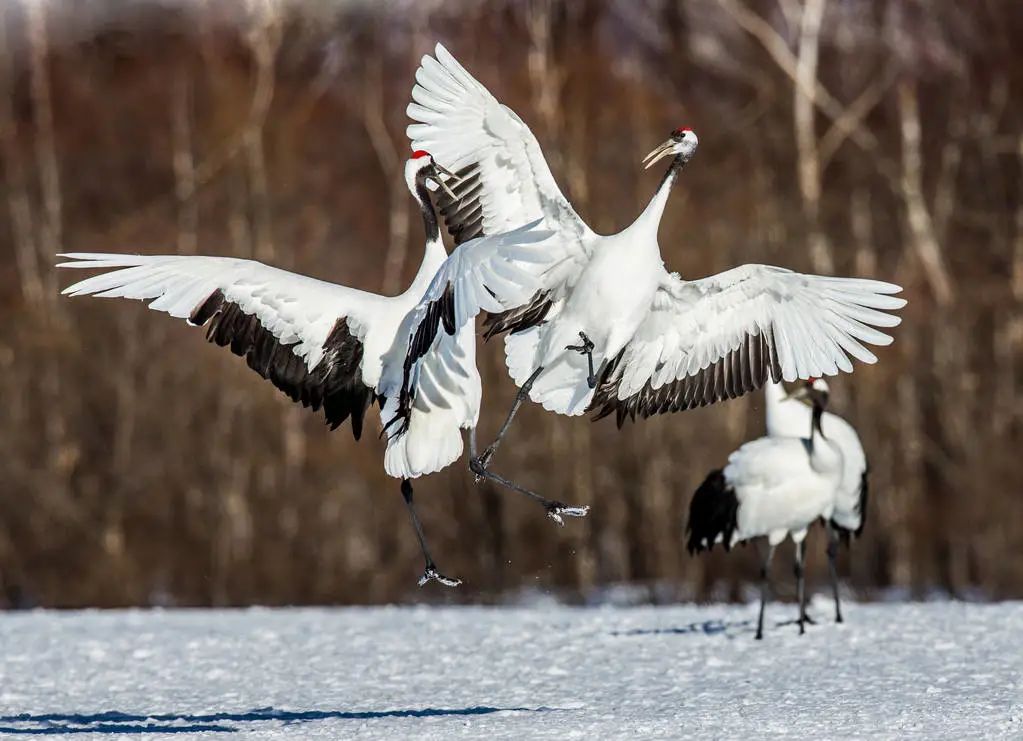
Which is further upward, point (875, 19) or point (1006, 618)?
point (875, 19)

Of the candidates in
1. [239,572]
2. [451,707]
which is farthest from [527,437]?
[451,707]

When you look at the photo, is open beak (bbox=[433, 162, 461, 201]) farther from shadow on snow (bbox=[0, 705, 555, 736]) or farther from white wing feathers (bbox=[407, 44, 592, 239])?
shadow on snow (bbox=[0, 705, 555, 736])

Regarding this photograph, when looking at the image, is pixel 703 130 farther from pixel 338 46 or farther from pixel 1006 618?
pixel 1006 618

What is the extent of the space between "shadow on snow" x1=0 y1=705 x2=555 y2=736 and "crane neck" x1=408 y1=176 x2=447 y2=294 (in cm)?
181

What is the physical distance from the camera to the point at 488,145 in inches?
332

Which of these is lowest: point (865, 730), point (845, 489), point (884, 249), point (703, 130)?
point (865, 730)

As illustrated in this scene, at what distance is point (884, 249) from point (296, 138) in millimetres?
6571

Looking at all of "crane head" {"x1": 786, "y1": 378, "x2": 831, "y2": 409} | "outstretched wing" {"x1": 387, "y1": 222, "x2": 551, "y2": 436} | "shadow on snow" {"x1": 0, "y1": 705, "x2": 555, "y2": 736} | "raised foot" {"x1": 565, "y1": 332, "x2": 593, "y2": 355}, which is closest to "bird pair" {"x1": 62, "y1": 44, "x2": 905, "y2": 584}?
"raised foot" {"x1": 565, "y1": 332, "x2": 593, "y2": 355}

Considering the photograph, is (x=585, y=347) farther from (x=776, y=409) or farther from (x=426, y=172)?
(x=776, y=409)

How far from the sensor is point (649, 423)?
18234mm

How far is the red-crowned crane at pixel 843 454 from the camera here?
40.7 feet

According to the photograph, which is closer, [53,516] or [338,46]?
[53,516]

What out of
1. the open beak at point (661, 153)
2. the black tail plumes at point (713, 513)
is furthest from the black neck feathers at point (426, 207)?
the black tail plumes at point (713, 513)

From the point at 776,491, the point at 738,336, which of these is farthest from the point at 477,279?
the point at 776,491
